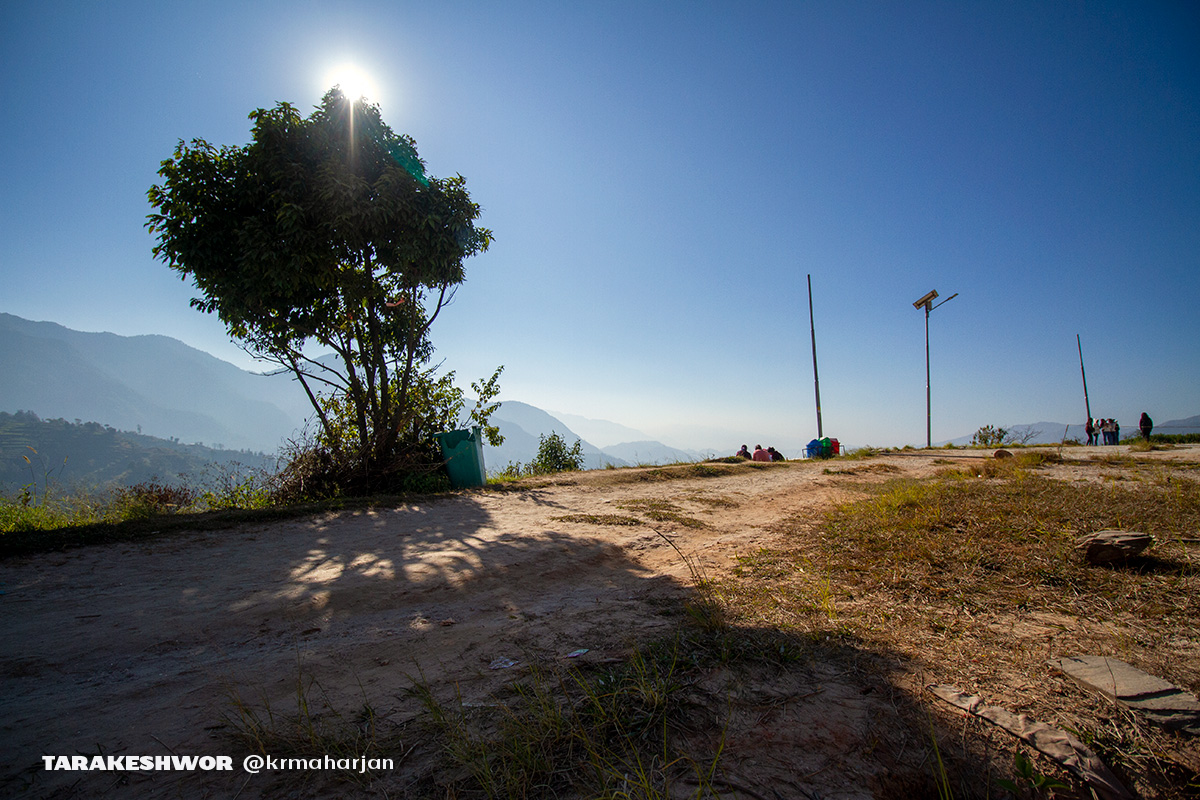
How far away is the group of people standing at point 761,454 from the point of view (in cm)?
1636

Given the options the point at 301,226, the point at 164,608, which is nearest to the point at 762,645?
the point at 164,608

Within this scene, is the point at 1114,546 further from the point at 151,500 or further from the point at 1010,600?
the point at 151,500

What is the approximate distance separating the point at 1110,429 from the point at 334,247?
104 ft

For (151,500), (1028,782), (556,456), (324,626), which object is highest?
(556,456)

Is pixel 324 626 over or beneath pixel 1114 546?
beneath

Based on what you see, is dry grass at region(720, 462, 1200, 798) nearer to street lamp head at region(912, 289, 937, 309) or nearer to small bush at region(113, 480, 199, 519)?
small bush at region(113, 480, 199, 519)

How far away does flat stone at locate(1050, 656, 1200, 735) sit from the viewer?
1.54 m

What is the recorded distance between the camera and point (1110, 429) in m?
21.2

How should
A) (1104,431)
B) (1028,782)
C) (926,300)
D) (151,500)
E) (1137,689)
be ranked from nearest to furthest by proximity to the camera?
1. (1028,782)
2. (1137,689)
3. (151,500)
4. (1104,431)
5. (926,300)

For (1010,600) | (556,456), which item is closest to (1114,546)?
(1010,600)

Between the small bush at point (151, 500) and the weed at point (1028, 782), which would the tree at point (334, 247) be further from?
the weed at point (1028, 782)

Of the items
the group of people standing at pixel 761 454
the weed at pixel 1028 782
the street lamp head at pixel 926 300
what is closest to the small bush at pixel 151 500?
the weed at pixel 1028 782

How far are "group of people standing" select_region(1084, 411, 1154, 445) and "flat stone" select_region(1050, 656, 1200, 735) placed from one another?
2599 centimetres

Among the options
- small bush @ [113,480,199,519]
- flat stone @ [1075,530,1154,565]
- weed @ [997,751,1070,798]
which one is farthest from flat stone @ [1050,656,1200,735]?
small bush @ [113,480,199,519]
